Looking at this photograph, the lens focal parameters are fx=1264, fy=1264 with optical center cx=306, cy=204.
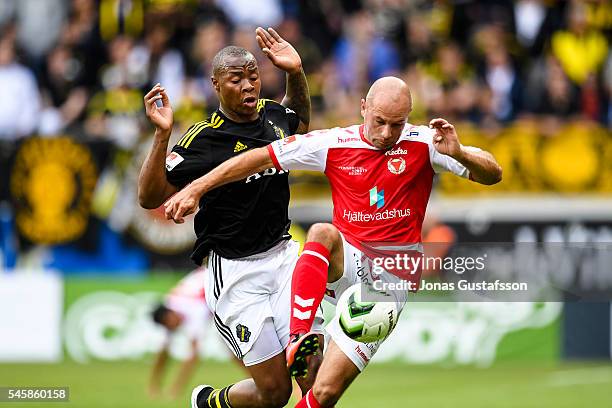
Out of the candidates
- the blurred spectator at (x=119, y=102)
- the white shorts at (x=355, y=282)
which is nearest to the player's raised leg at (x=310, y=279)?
the white shorts at (x=355, y=282)

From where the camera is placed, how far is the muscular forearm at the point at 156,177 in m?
8.50

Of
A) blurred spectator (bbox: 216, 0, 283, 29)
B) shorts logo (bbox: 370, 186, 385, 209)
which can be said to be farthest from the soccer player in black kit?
blurred spectator (bbox: 216, 0, 283, 29)

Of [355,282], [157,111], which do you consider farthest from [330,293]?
[157,111]

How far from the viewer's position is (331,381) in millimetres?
8570

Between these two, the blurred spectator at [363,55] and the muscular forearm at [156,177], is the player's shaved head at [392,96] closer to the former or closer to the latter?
the muscular forearm at [156,177]

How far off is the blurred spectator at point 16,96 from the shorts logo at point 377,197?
8.98 m

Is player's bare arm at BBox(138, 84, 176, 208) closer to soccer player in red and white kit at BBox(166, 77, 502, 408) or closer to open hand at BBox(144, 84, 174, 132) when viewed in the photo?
open hand at BBox(144, 84, 174, 132)

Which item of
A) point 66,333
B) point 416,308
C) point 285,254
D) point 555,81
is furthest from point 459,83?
point 285,254

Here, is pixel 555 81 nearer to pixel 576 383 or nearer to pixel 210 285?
A: pixel 576 383

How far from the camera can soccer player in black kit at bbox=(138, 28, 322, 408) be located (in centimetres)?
891

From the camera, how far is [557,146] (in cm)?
1559

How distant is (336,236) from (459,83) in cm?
842

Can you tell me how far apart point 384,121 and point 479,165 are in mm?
701

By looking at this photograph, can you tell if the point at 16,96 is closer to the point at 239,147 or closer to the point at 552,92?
the point at 552,92
